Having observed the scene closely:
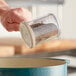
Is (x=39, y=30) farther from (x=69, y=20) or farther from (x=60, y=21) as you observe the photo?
(x=69, y=20)

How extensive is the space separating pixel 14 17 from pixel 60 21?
1.52m

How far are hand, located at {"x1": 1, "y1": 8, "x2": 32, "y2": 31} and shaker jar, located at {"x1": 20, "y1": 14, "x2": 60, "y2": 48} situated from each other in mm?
21

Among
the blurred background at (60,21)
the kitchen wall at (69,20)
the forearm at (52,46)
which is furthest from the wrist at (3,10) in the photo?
the kitchen wall at (69,20)

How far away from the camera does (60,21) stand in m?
2.03

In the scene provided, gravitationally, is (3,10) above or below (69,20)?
below

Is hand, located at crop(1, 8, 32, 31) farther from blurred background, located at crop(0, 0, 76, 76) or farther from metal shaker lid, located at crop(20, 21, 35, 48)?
blurred background, located at crop(0, 0, 76, 76)

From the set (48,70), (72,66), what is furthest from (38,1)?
(48,70)

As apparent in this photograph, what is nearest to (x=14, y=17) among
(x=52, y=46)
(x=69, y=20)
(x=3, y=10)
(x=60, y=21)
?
(x=3, y=10)

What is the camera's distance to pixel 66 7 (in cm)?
224

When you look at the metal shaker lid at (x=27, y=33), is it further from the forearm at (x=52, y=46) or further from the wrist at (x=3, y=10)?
the forearm at (x=52, y=46)

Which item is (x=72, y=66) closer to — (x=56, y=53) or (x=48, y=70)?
(x=56, y=53)

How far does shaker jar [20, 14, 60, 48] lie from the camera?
1.64ft

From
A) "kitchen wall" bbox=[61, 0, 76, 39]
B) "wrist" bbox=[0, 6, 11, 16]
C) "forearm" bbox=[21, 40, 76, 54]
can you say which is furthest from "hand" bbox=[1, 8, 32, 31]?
"kitchen wall" bbox=[61, 0, 76, 39]

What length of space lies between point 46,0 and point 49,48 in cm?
47
